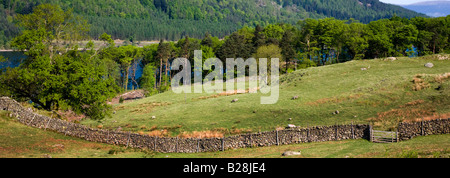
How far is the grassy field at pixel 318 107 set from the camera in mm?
49094

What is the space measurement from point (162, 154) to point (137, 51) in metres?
104

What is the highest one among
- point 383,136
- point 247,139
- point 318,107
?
point 318,107

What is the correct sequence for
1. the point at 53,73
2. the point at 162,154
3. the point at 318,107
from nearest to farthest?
the point at 162,154, the point at 53,73, the point at 318,107

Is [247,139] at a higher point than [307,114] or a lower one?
lower

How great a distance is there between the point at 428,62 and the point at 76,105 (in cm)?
6843

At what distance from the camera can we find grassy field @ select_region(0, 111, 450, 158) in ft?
99.3

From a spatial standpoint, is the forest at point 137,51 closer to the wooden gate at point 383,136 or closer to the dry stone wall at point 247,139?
the dry stone wall at point 247,139

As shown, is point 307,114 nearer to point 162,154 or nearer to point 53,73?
point 162,154

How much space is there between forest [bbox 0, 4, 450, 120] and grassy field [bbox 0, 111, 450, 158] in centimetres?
679

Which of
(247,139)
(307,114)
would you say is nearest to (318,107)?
(307,114)

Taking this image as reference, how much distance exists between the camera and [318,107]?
55594mm

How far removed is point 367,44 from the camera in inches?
4299
